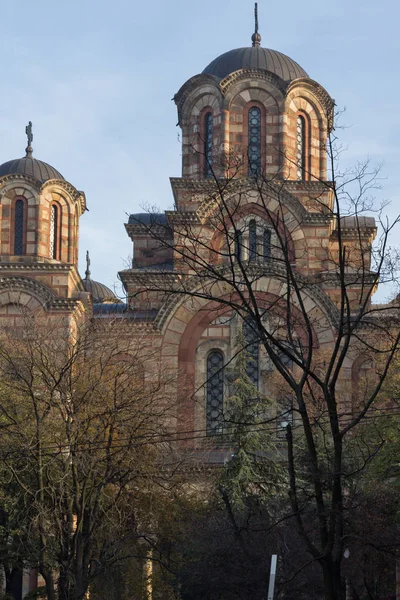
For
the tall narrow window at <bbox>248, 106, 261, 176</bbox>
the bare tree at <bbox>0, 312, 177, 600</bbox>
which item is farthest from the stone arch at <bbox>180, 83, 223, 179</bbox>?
the bare tree at <bbox>0, 312, 177, 600</bbox>

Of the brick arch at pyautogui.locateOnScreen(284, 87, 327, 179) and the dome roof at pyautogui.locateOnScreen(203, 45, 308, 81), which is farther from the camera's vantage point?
the dome roof at pyautogui.locateOnScreen(203, 45, 308, 81)

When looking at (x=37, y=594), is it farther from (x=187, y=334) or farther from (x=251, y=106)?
(x=251, y=106)

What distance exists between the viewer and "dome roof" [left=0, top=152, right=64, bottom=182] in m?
37.3

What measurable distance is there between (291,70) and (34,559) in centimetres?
2019

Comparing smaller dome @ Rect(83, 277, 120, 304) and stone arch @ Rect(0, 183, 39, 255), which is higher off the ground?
smaller dome @ Rect(83, 277, 120, 304)

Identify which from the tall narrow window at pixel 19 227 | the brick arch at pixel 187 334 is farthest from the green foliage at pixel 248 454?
the tall narrow window at pixel 19 227

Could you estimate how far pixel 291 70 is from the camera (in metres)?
40.5

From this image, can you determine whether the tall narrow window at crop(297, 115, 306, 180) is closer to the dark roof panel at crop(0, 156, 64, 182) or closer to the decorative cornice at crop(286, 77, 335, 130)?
the decorative cornice at crop(286, 77, 335, 130)

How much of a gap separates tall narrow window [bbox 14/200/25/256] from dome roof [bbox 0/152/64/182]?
91 centimetres

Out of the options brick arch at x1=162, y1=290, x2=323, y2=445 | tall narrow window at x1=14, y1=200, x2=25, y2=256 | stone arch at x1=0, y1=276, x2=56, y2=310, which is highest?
tall narrow window at x1=14, y1=200, x2=25, y2=256

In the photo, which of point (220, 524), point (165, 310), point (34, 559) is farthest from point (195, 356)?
point (34, 559)

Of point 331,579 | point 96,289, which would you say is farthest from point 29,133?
point 331,579

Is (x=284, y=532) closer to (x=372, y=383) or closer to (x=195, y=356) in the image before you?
(x=372, y=383)

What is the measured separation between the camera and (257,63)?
4044cm
